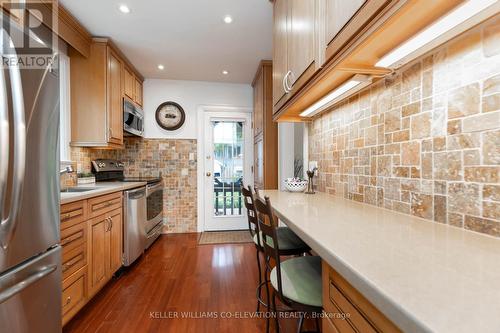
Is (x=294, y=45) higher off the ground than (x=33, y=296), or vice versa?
(x=294, y=45)

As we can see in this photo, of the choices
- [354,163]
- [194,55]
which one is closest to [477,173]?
[354,163]

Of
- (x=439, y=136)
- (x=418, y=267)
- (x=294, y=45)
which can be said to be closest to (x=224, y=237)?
(x=294, y=45)

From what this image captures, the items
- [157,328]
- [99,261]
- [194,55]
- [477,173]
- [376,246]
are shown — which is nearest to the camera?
[376,246]

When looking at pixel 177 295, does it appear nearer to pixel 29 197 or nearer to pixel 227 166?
pixel 29 197

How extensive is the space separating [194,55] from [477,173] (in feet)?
9.42

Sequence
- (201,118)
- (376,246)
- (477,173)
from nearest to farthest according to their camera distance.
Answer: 1. (376,246)
2. (477,173)
3. (201,118)

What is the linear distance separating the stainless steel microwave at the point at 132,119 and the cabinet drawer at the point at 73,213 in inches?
58.7

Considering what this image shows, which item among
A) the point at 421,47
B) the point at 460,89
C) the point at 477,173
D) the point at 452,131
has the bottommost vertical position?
the point at 477,173

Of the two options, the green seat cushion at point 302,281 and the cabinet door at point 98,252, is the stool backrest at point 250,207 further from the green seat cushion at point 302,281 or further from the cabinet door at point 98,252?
the cabinet door at point 98,252

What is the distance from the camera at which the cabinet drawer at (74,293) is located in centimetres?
141

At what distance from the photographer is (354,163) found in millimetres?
1313

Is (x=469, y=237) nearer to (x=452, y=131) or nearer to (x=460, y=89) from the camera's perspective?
(x=452, y=131)

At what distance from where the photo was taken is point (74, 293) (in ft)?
4.94

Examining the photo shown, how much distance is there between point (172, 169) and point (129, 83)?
4.42ft
